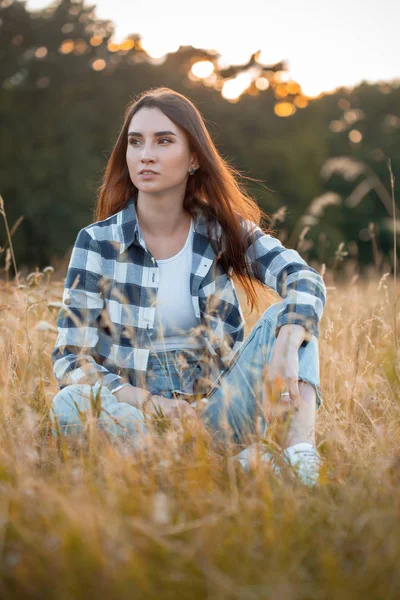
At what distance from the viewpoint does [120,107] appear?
59.7ft

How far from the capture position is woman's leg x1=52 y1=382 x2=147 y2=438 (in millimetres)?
1944

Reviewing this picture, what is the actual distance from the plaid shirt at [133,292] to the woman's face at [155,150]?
173 mm

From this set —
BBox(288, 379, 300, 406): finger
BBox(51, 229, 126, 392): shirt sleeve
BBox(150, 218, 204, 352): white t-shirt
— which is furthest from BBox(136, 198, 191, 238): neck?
BBox(288, 379, 300, 406): finger

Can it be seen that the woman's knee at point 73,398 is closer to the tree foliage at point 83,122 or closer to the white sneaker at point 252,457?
the white sneaker at point 252,457

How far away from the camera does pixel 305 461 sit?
1.72m

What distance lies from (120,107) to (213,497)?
18.0 metres

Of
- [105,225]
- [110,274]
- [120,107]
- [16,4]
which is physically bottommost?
[110,274]

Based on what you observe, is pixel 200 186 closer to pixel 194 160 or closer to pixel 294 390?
pixel 194 160

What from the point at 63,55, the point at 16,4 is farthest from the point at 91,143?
the point at 16,4

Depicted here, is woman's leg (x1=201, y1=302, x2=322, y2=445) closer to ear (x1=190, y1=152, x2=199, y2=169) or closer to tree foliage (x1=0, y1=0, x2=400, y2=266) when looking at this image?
ear (x1=190, y1=152, x2=199, y2=169)

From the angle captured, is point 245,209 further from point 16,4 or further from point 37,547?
point 16,4

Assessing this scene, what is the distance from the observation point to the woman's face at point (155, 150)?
249cm

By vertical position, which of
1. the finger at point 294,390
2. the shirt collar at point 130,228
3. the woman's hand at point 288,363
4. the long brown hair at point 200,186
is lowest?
the finger at point 294,390

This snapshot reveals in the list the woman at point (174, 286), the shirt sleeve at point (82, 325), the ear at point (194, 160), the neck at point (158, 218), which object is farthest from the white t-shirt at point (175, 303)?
the ear at point (194, 160)
